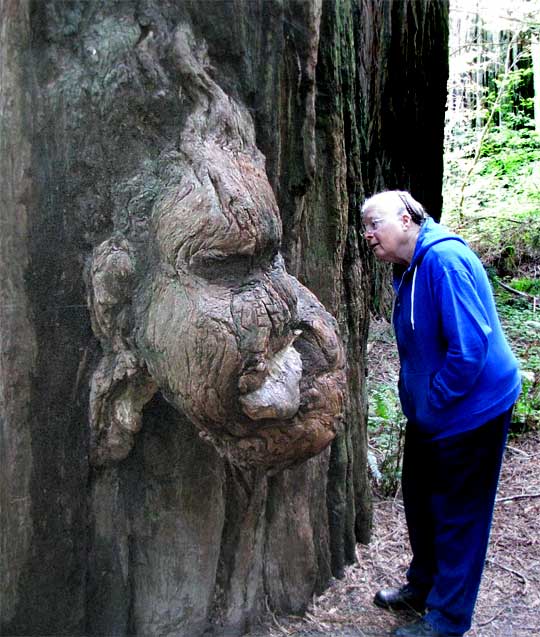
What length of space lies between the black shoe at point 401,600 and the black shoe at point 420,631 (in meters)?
0.25

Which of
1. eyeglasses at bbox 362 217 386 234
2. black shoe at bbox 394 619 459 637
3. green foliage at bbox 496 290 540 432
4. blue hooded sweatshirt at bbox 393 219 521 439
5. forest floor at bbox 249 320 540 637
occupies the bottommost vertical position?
green foliage at bbox 496 290 540 432

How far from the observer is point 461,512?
2949 mm

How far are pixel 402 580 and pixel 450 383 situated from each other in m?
1.24

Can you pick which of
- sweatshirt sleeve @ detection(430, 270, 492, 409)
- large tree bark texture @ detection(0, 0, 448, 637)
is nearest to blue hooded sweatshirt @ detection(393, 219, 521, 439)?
sweatshirt sleeve @ detection(430, 270, 492, 409)

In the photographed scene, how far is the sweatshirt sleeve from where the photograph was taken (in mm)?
2756

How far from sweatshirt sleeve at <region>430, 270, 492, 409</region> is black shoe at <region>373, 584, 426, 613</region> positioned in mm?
999

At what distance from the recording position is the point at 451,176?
531 inches

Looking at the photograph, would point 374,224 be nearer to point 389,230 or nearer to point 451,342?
point 389,230

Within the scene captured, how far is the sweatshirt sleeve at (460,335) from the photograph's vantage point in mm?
2756

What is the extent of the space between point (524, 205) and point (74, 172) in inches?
411

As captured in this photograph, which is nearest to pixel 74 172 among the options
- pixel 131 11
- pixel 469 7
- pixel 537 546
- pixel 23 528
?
pixel 131 11

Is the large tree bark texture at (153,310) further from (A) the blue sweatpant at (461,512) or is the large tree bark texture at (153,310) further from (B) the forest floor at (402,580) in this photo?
(A) the blue sweatpant at (461,512)

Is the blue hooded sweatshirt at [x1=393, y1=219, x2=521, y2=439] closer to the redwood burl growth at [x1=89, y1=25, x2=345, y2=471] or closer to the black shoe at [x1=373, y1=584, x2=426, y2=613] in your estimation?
the redwood burl growth at [x1=89, y1=25, x2=345, y2=471]

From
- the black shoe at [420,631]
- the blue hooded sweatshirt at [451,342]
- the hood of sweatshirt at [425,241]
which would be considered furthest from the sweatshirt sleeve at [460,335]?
the black shoe at [420,631]
